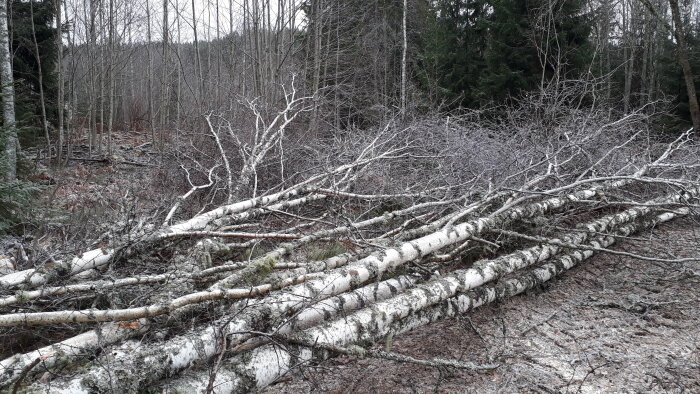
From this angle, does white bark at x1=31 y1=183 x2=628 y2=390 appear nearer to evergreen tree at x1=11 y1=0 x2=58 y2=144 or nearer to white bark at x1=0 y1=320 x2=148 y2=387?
white bark at x1=0 y1=320 x2=148 y2=387

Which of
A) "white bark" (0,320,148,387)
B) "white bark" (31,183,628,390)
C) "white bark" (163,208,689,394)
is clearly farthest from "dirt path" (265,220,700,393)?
"white bark" (0,320,148,387)

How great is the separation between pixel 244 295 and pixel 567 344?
236cm

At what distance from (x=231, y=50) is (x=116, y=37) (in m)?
4.18

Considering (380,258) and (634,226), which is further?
(634,226)

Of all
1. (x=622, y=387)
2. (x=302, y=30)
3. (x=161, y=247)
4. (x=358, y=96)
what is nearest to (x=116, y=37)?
(x=302, y=30)

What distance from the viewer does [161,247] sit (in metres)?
4.17

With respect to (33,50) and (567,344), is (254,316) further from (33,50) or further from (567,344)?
(33,50)

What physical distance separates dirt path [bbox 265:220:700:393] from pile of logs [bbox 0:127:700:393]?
0.16m

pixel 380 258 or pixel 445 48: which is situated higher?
pixel 445 48

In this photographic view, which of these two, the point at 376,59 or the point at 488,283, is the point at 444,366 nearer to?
the point at 488,283

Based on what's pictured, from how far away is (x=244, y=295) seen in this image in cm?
294

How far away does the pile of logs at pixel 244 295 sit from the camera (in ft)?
7.91

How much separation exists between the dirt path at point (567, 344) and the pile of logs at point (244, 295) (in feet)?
0.54

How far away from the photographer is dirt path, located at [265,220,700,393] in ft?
9.31
